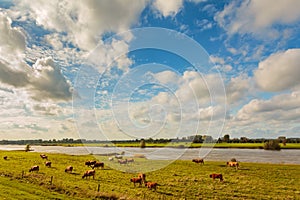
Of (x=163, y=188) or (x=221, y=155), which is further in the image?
(x=221, y=155)

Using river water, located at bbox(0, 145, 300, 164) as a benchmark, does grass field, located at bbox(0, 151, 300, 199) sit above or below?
below

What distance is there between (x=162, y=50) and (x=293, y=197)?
16657 millimetres

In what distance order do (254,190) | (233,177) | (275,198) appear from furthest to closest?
(233,177)
(254,190)
(275,198)

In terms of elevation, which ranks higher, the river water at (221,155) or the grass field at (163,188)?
the river water at (221,155)

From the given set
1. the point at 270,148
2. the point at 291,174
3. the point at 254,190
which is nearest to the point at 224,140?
the point at 270,148

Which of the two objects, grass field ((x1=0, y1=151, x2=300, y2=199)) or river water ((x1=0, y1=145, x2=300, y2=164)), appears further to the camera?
river water ((x1=0, y1=145, x2=300, y2=164))

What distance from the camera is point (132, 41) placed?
23016 mm

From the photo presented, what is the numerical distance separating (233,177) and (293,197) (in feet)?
37.1

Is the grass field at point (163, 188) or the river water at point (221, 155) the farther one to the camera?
the river water at point (221, 155)

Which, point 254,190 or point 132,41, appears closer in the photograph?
point 132,41

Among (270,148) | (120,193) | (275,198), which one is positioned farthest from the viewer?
(270,148)

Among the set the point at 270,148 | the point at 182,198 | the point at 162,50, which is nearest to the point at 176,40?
the point at 162,50

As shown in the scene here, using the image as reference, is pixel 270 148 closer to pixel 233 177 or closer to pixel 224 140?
pixel 224 140

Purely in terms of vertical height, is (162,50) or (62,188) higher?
(162,50)
